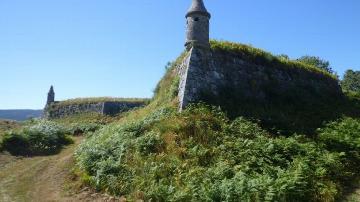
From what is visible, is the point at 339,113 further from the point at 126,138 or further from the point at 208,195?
the point at 208,195

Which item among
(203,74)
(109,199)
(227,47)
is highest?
(227,47)

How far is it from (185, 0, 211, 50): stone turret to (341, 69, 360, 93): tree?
51.2 metres

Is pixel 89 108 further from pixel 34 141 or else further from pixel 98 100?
pixel 34 141

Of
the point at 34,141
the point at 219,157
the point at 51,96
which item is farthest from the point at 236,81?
the point at 51,96

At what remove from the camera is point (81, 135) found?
2995 centimetres

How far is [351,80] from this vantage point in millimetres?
72188

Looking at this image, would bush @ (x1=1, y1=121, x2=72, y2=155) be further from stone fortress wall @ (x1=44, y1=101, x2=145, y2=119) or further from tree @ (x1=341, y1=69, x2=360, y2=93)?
tree @ (x1=341, y1=69, x2=360, y2=93)

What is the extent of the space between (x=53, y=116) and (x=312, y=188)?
120 ft

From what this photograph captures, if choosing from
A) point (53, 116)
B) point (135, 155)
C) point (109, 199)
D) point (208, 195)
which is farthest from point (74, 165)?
point (53, 116)

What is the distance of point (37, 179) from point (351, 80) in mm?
66449

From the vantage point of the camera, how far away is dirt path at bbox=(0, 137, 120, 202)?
46.8ft

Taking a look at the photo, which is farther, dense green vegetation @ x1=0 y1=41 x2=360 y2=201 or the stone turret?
the stone turret

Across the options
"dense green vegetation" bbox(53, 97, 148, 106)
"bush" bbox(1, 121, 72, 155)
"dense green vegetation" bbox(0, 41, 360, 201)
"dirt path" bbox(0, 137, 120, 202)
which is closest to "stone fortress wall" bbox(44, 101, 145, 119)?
"dense green vegetation" bbox(53, 97, 148, 106)

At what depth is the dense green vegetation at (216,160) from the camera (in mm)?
12500
